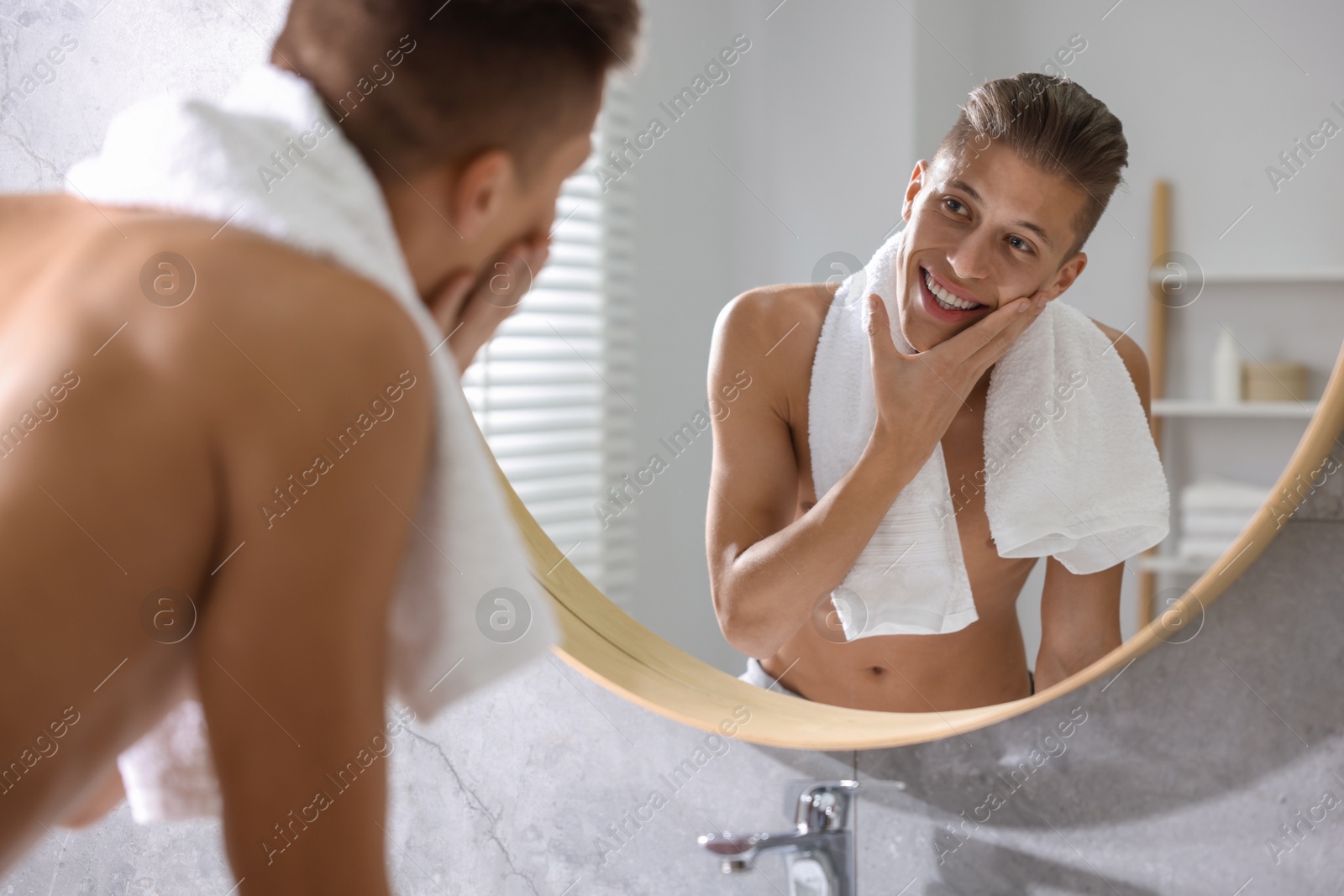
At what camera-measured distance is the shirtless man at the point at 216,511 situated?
35cm

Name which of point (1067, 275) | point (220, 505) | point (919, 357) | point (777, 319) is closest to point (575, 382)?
point (777, 319)

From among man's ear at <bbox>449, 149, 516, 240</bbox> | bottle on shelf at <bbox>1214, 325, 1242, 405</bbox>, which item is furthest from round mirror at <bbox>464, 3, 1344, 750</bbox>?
man's ear at <bbox>449, 149, 516, 240</bbox>

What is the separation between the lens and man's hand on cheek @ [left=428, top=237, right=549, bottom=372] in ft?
1.67

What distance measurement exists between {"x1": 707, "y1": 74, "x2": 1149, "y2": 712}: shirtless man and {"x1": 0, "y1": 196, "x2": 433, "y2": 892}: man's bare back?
401 mm

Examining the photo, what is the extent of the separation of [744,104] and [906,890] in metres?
0.58

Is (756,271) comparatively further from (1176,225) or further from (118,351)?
(118,351)

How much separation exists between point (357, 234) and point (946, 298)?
407 millimetres

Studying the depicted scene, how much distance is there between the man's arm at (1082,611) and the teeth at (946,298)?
0.09m

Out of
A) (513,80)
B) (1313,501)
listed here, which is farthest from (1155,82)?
(513,80)

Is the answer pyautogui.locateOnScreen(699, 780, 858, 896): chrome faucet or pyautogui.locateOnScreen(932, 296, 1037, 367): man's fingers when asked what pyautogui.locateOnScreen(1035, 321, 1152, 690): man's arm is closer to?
pyautogui.locateOnScreen(932, 296, 1037, 367): man's fingers

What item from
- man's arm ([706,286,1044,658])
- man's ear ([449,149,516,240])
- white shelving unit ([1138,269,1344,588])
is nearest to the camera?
man's ear ([449,149,516,240])

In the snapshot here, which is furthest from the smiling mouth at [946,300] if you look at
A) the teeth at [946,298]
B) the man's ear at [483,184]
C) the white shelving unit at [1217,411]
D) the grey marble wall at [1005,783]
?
the man's ear at [483,184]

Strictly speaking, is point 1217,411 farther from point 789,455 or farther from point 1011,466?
point 789,455

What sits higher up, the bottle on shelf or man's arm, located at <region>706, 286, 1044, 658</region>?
the bottle on shelf
